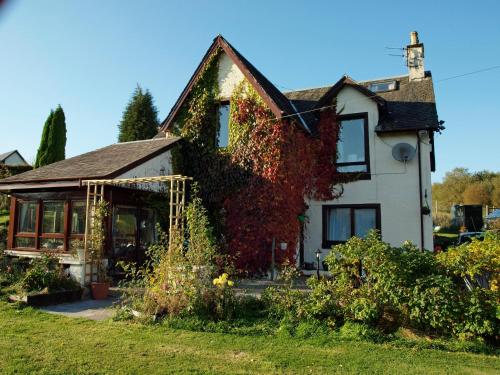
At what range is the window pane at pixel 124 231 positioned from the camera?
14.0 metres

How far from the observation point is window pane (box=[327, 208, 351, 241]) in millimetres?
15477

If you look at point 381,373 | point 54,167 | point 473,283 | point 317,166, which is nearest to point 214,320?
point 381,373

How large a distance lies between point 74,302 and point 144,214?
210 inches

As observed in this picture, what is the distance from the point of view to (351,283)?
7.57m

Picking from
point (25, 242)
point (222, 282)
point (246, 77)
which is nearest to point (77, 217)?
point (25, 242)

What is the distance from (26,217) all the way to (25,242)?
0.94m

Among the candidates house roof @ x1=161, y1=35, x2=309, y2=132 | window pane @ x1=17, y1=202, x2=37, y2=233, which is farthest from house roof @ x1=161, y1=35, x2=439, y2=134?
window pane @ x1=17, y1=202, x2=37, y2=233

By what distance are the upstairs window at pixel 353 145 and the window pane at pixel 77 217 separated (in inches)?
371

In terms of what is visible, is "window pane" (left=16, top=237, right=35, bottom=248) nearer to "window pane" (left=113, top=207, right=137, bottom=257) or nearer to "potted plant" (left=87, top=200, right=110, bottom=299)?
"window pane" (left=113, top=207, right=137, bottom=257)

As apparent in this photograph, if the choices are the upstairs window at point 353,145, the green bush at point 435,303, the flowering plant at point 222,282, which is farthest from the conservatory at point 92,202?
the green bush at point 435,303

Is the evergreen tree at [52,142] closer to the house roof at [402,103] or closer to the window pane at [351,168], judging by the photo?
the house roof at [402,103]

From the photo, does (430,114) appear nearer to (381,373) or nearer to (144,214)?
(144,214)

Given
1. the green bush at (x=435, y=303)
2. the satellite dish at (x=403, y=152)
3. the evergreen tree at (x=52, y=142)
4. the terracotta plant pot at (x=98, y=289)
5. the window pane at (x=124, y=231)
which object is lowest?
the terracotta plant pot at (x=98, y=289)

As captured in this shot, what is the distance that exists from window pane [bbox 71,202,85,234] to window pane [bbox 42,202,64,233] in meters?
0.55
